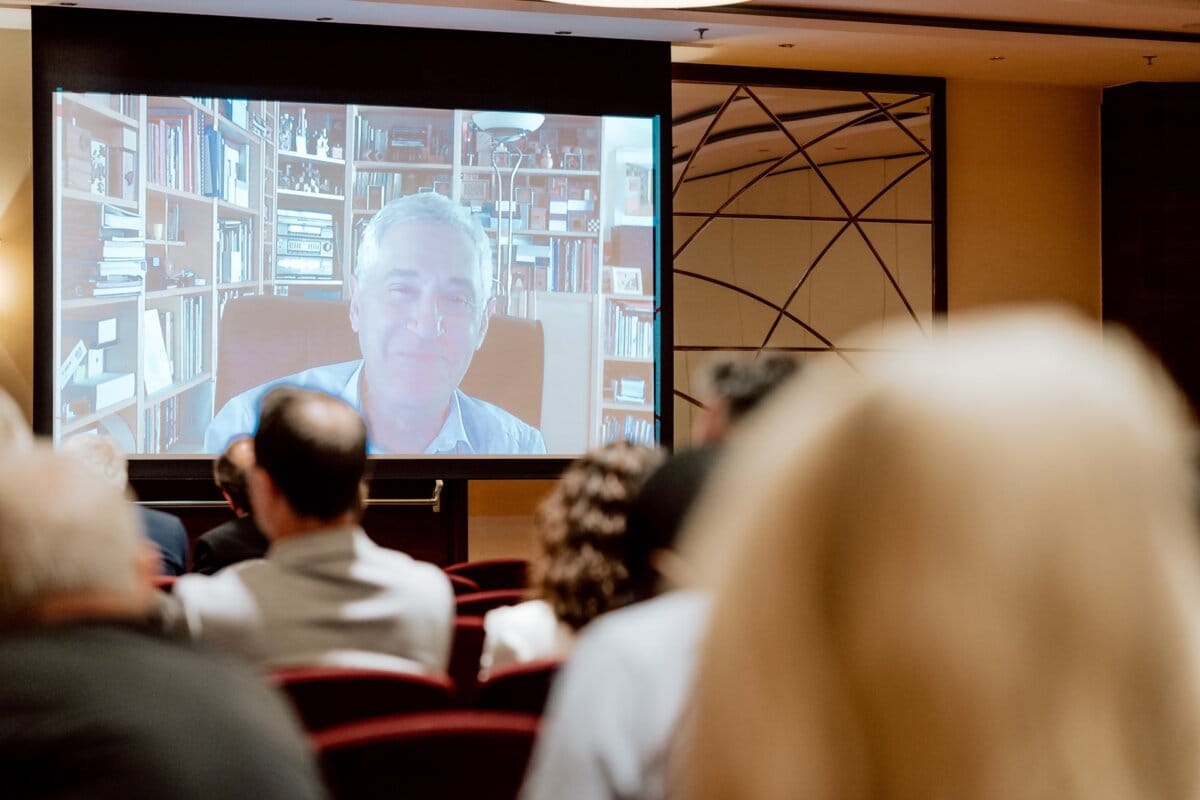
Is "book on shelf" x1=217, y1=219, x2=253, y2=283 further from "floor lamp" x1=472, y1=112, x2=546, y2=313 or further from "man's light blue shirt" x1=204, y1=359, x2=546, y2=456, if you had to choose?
"floor lamp" x1=472, y1=112, x2=546, y2=313

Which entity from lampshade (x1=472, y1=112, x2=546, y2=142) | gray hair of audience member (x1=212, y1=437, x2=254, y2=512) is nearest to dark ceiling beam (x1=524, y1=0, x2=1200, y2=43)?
lampshade (x1=472, y1=112, x2=546, y2=142)

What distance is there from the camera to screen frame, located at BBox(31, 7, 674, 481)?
680 cm

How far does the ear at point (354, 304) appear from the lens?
7219mm

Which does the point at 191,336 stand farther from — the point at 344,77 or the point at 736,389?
the point at 736,389

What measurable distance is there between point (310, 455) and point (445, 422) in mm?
4611

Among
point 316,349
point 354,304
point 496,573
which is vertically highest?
point 354,304

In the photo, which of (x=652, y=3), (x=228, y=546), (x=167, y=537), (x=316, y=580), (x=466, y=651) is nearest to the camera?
(x=316, y=580)

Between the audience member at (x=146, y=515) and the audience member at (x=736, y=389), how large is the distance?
7.29ft

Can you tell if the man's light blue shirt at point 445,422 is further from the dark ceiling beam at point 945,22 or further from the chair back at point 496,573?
the chair back at point 496,573

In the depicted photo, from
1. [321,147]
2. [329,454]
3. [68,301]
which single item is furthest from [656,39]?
[329,454]

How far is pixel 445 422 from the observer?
7.29 meters

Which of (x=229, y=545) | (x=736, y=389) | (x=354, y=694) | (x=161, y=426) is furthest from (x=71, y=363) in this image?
(x=736, y=389)

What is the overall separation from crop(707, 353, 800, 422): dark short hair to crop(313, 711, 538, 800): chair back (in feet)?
2.46

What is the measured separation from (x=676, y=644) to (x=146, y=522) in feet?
10.9
